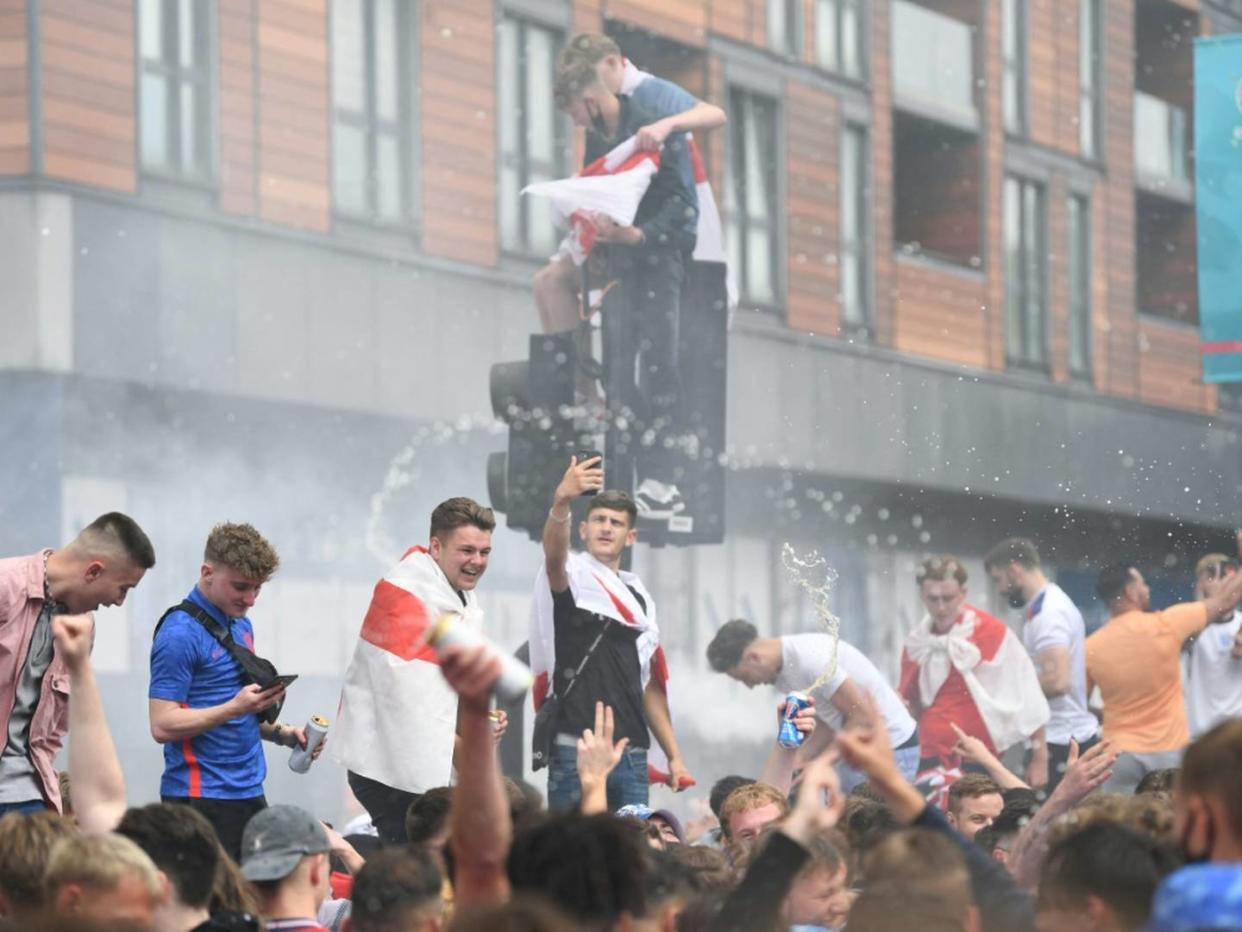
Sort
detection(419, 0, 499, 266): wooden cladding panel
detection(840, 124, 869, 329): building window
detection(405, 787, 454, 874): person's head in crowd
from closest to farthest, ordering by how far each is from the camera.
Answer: detection(405, 787, 454, 874): person's head in crowd → detection(419, 0, 499, 266): wooden cladding panel → detection(840, 124, 869, 329): building window

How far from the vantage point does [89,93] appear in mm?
10953

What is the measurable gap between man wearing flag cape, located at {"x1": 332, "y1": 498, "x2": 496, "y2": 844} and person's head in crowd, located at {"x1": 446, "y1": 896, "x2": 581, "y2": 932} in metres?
3.75

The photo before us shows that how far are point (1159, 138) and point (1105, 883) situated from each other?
14.8m

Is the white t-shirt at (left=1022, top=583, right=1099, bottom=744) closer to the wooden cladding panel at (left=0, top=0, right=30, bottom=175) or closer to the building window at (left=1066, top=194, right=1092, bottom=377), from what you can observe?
the wooden cladding panel at (left=0, top=0, right=30, bottom=175)

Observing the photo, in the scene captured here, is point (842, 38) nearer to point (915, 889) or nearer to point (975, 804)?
point (975, 804)

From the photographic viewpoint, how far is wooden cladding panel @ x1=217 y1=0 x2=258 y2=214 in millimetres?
11445

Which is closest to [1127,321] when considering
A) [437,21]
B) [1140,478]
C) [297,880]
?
[1140,478]

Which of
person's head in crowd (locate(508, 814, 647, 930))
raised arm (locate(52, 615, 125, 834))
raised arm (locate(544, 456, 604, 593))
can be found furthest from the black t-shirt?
person's head in crowd (locate(508, 814, 647, 930))

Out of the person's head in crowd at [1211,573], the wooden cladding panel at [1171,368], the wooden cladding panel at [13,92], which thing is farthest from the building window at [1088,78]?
the wooden cladding panel at [13,92]

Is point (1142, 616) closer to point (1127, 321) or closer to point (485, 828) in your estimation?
point (485, 828)

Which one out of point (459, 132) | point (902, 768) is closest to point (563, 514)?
point (902, 768)

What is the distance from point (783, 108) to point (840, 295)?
1.26 metres

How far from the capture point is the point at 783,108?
1470 cm

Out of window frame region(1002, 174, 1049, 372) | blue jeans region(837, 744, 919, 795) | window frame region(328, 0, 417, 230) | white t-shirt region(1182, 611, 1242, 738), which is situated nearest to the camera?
blue jeans region(837, 744, 919, 795)
